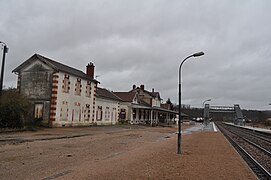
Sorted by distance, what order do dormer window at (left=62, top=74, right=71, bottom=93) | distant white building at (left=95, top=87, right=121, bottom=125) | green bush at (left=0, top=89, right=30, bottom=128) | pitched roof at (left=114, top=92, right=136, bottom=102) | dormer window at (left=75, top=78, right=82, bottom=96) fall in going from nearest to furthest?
green bush at (left=0, top=89, right=30, bottom=128), dormer window at (left=62, top=74, right=71, bottom=93), dormer window at (left=75, top=78, right=82, bottom=96), distant white building at (left=95, top=87, right=121, bottom=125), pitched roof at (left=114, top=92, right=136, bottom=102)

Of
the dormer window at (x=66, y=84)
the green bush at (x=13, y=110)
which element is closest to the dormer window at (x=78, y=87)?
the dormer window at (x=66, y=84)

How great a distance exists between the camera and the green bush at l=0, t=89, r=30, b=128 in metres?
24.2

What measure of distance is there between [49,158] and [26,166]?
2062mm

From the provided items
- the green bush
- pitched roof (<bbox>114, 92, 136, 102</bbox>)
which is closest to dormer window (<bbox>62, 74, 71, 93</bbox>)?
the green bush

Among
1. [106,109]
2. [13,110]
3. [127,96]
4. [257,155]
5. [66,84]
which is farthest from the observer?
[127,96]

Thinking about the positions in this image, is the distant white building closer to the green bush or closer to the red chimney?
the red chimney

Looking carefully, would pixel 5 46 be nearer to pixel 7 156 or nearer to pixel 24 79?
pixel 24 79

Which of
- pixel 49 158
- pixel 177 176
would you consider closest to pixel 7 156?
pixel 49 158

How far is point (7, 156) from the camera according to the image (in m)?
11.6

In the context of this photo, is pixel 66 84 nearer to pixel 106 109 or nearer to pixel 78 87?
pixel 78 87

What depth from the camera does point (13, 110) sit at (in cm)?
2436

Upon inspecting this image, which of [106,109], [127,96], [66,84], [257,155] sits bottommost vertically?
[257,155]

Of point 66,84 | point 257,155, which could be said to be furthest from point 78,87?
point 257,155

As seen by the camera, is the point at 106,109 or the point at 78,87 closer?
the point at 78,87
